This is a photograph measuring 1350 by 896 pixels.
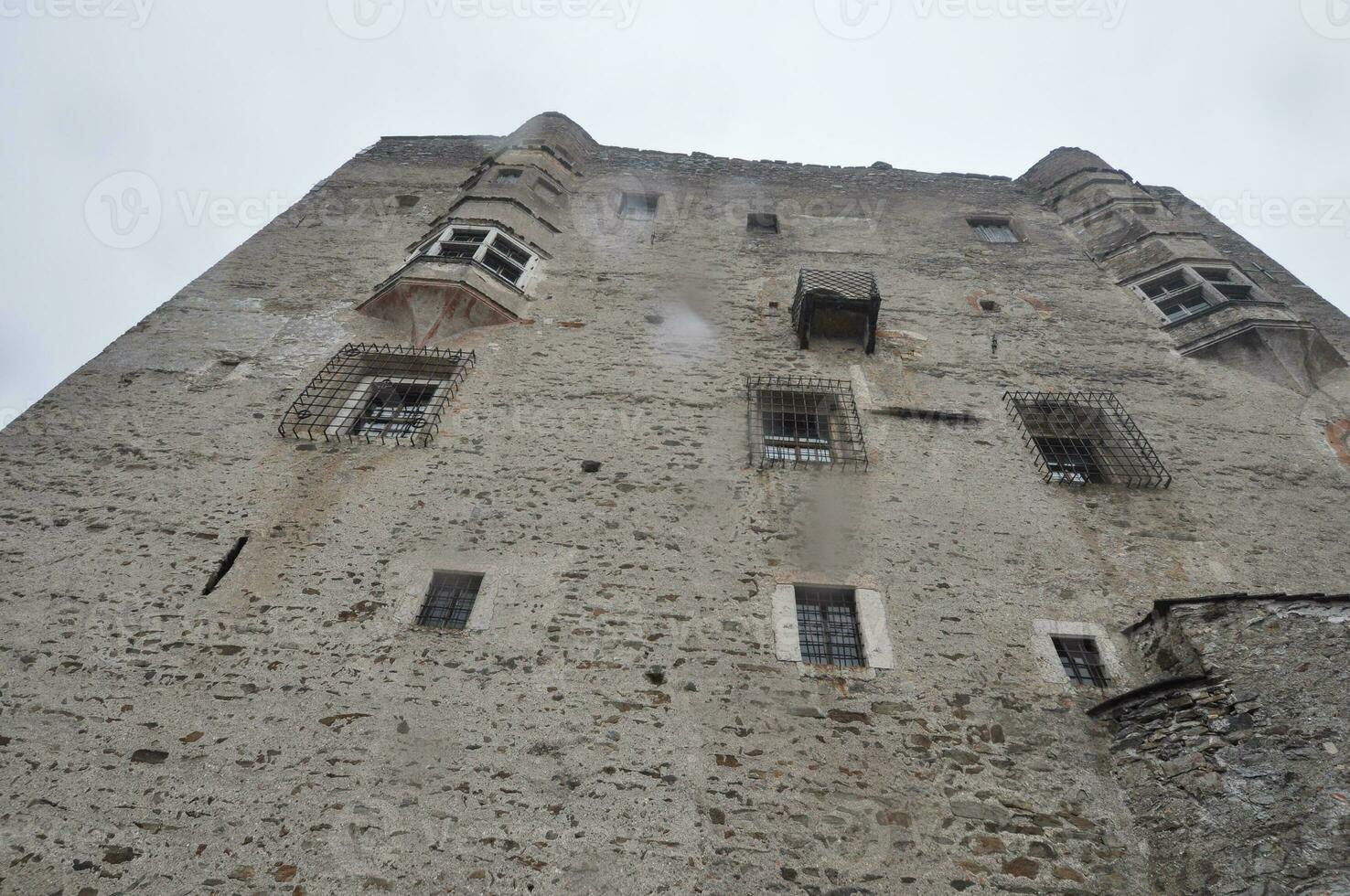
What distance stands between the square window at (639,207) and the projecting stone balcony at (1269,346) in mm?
9165

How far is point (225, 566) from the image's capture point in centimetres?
682

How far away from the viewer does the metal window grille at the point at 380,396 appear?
8438 mm

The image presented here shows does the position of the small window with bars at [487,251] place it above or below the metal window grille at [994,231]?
below

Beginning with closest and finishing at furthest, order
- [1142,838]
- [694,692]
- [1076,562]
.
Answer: [1142,838] < [694,692] < [1076,562]

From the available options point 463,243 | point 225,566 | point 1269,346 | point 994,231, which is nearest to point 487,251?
point 463,243

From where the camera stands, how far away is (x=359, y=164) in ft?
50.0

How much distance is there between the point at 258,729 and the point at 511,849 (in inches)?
86.5

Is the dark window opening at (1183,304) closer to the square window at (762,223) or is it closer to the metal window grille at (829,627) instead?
the square window at (762,223)

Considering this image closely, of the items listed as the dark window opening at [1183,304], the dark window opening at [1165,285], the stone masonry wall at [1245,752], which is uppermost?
the dark window opening at [1165,285]

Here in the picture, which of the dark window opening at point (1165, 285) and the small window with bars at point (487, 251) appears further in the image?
the dark window opening at point (1165, 285)

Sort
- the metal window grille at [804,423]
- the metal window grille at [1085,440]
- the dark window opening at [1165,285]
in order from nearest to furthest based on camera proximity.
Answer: the metal window grille at [1085,440] → the metal window grille at [804,423] → the dark window opening at [1165,285]

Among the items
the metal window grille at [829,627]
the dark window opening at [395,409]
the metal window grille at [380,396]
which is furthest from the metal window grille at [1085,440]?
the dark window opening at [395,409]

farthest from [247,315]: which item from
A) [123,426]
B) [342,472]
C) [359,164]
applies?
[359,164]

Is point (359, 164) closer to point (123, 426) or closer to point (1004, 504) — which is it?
point (123, 426)
